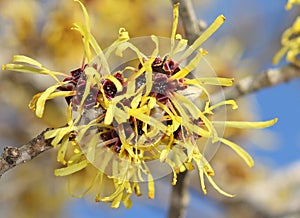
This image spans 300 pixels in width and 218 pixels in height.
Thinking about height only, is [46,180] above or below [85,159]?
above

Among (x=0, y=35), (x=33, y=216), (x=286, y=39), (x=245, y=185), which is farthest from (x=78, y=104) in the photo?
(x=33, y=216)

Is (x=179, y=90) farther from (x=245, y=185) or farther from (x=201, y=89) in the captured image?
(x=245, y=185)

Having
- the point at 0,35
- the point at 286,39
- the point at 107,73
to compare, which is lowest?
the point at 107,73

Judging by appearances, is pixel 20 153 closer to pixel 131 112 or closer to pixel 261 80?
pixel 131 112

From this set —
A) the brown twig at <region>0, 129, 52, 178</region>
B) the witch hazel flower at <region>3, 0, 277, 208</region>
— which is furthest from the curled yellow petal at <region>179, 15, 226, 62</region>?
the brown twig at <region>0, 129, 52, 178</region>

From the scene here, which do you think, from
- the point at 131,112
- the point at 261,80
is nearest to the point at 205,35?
the point at 131,112

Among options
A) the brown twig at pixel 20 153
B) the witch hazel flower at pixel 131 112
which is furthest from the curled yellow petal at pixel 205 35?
the brown twig at pixel 20 153

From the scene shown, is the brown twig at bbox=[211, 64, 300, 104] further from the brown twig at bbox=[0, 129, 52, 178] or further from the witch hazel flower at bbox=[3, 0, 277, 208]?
the brown twig at bbox=[0, 129, 52, 178]
